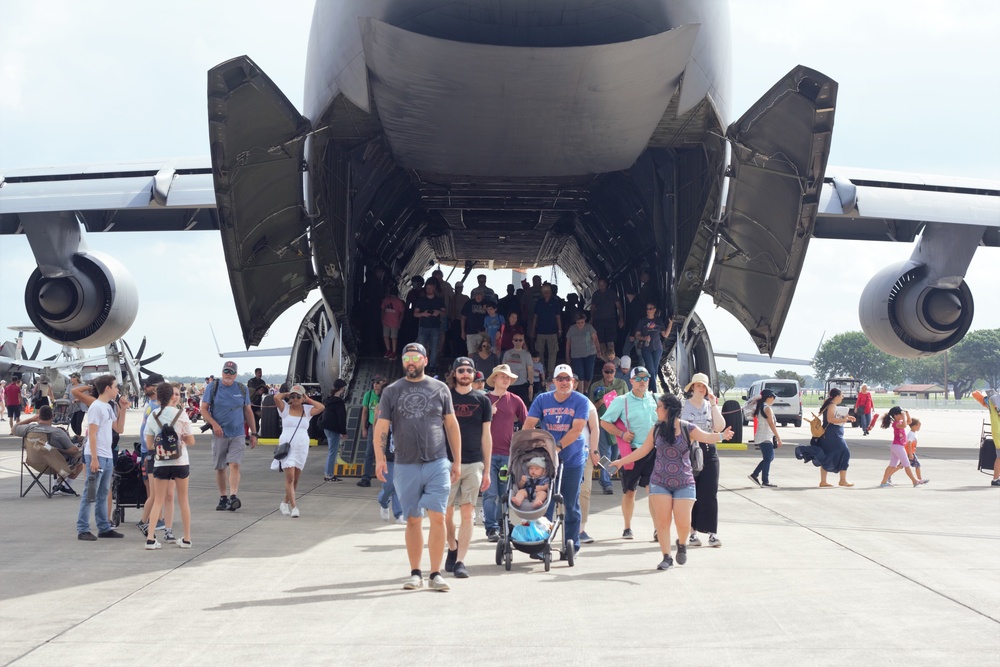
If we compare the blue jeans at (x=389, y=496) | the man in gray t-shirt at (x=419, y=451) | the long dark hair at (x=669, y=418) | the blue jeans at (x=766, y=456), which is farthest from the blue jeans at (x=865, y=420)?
the man in gray t-shirt at (x=419, y=451)

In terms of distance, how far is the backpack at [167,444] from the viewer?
8.16 m

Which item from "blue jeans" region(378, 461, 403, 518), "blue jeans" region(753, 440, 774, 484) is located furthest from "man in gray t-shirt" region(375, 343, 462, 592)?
"blue jeans" region(753, 440, 774, 484)

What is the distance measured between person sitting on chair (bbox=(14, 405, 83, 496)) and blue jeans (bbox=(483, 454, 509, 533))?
522 cm

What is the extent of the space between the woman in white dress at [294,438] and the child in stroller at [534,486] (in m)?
3.10

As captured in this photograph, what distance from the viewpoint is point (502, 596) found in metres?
6.41

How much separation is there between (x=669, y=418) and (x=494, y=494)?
1.81 meters

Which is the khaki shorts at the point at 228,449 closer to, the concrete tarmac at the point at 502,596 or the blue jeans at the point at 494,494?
the concrete tarmac at the point at 502,596

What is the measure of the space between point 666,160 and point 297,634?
34.3 ft

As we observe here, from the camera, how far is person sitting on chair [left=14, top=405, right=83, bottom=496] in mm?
11320

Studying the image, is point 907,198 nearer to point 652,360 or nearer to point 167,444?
point 652,360

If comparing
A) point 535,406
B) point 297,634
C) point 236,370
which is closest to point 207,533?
point 236,370

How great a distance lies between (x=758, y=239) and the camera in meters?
12.7

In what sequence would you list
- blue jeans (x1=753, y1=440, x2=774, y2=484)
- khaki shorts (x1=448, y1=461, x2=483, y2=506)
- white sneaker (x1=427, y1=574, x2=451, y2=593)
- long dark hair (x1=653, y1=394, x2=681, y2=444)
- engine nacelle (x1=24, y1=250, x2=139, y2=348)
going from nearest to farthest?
white sneaker (x1=427, y1=574, x2=451, y2=593)
khaki shorts (x1=448, y1=461, x2=483, y2=506)
long dark hair (x1=653, y1=394, x2=681, y2=444)
blue jeans (x1=753, y1=440, x2=774, y2=484)
engine nacelle (x1=24, y1=250, x2=139, y2=348)

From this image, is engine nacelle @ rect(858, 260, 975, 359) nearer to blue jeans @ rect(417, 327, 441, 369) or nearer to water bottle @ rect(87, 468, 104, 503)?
blue jeans @ rect(417, 327, 441, 369)
